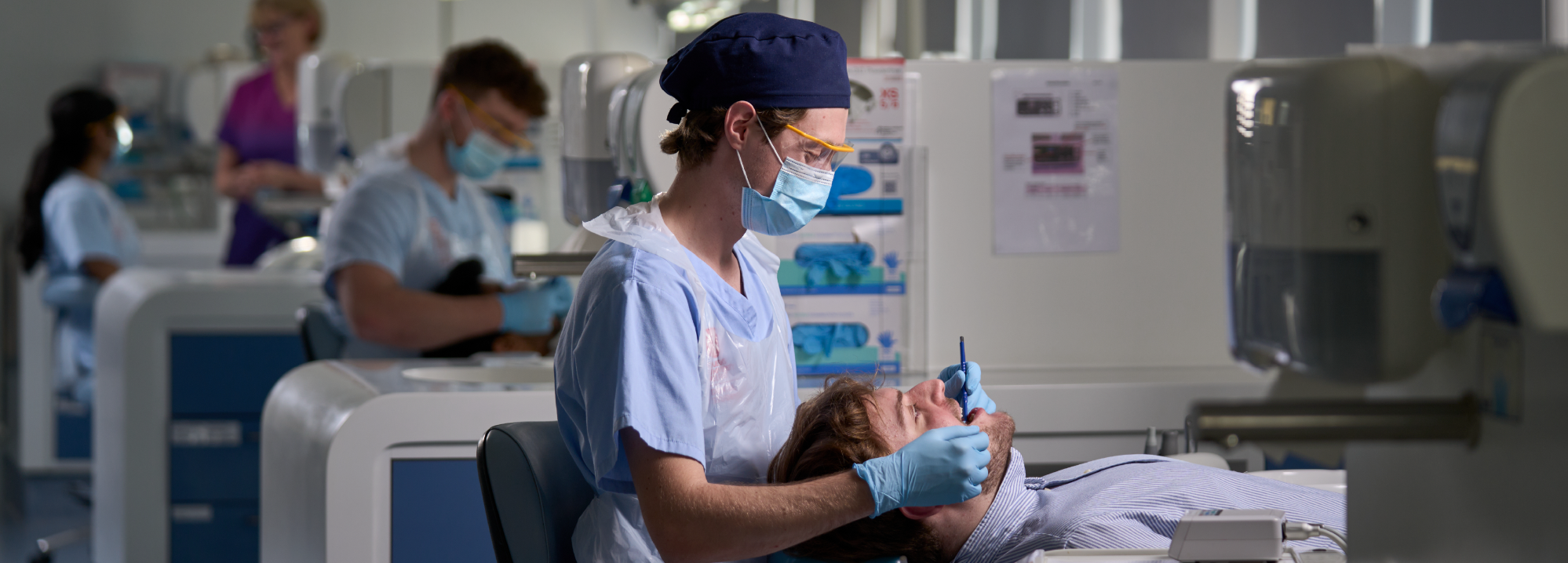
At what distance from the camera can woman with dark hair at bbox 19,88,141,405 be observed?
475 cm

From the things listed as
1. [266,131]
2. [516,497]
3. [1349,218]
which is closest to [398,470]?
[516,497]

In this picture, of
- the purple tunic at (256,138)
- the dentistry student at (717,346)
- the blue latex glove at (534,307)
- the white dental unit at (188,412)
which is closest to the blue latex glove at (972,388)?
the dentistry student at (717,346)

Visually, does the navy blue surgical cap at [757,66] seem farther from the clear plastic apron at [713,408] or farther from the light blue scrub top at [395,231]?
the light blue scrub top at [395,231]

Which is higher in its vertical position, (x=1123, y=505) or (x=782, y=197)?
(x=782, y=197)

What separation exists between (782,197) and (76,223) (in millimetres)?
4180

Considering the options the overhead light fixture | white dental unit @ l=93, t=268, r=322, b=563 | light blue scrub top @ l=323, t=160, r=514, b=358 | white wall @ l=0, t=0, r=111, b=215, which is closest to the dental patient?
light blue scrub top @ l=323, t=160, r=514, b=358

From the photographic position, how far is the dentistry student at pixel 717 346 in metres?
1.38

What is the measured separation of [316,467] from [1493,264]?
176 cm

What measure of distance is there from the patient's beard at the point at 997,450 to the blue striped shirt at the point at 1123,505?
0.01m

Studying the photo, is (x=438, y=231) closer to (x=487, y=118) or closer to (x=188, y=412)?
(x=487, y=118)

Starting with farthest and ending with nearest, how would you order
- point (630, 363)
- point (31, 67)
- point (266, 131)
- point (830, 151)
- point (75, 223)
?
point (31, 67)
point (266, 131)
point (75, 223)
point (830, 151)
point (630, 363)

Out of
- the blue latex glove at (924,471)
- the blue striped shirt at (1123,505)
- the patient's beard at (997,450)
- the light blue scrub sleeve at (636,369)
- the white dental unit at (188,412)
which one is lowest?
the white dental unit at (188,412)

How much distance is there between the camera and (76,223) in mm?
4789

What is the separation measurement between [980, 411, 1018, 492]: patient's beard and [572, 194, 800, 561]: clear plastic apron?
28 centimetres
